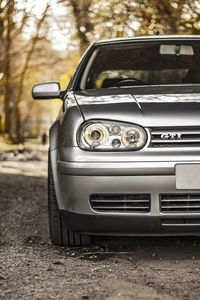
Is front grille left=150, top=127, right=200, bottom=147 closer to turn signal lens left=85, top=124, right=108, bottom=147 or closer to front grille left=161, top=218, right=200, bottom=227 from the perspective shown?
turn signal lens left=85, top=124, right=108, bottom=147

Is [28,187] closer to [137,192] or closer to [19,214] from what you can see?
[19,214]

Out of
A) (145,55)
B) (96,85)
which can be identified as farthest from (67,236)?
(145,55)

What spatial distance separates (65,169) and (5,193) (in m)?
3.42

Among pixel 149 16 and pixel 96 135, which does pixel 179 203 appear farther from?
pixel 149 16

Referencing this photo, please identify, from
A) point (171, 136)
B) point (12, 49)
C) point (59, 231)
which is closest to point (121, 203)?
point (171, 136)

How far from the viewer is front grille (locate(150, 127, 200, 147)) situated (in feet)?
10.5

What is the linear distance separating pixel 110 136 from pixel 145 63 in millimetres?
1899

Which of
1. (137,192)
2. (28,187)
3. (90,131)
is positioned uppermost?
(90,131)

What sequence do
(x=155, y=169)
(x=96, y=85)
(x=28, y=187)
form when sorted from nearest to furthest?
1. (x=155, y=169)
2. (x=96, y=85)
3. (x=28, y=187)

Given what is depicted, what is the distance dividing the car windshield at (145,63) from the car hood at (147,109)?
1085 millimetres

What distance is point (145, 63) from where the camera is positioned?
4980mm

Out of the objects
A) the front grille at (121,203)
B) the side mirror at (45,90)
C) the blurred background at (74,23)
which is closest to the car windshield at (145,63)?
the side mirror at (45,90)

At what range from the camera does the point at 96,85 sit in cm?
482

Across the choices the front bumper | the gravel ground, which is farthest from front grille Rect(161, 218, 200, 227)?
the gravel ground
